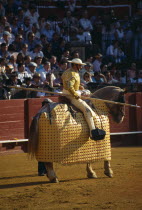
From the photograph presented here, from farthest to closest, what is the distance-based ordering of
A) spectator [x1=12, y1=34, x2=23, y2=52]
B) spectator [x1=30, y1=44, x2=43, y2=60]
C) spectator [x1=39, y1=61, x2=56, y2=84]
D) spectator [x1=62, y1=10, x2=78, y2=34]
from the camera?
1. spectator [x1=62, y1=10, x2=78, y2=34]
2. spectator [x1=30, y1=44, x2=43, y2=60]
3. spectator [x1=12, y1=34, x2=23, y2=52]
4. spectator [x1=39, y1=61, x2=56, y2=84]

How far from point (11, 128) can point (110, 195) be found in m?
4.70

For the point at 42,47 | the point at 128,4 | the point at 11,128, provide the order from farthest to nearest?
the point at 128,4 < the point at 42,47 < the point at 11,128

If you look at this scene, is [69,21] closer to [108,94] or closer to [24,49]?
[24,49]

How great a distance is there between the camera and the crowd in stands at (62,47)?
12.7 meters

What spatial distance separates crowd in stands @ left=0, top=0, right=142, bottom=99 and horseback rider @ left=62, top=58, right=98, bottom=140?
3254 millimetres

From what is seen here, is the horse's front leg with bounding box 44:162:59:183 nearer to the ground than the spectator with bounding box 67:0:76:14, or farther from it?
nearer to the ground

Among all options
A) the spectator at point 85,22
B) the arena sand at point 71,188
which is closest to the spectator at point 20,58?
the arena sand at point 71,188

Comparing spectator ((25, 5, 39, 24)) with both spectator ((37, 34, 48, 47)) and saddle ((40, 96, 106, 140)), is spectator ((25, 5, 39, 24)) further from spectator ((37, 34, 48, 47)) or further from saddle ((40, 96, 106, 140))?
saddle ((40, 96, 106, 140))

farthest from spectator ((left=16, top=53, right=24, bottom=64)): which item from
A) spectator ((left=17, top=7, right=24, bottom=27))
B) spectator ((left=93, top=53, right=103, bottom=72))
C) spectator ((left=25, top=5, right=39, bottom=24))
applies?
spectator ((left=93, top=53, right=103, bottom=72))

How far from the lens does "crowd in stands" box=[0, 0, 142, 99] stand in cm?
1270

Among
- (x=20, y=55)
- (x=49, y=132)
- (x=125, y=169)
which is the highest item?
(x=20, y=55)

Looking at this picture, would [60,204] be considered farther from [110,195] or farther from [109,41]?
[109,41]

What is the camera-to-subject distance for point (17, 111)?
471 inches

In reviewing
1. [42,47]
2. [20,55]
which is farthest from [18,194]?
[42,47]
